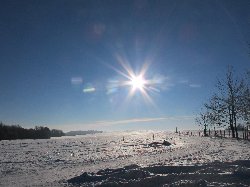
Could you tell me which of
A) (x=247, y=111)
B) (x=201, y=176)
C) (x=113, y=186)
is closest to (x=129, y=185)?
(x=113, y=186)

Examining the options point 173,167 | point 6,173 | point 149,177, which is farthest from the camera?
point 6,173

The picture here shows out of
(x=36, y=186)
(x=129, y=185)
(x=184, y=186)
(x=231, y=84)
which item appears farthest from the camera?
(x=231, y=84)

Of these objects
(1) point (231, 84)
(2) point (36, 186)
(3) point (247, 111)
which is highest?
(1) point (231, 84)

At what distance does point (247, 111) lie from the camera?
148 feet

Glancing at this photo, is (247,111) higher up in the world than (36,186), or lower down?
higher up

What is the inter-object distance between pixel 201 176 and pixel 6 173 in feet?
37.4

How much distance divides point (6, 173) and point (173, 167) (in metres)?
9.46

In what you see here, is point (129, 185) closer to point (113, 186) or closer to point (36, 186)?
point (113, 186)

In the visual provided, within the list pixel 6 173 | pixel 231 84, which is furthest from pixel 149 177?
pixel 231 84

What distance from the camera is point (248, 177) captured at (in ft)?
40.3

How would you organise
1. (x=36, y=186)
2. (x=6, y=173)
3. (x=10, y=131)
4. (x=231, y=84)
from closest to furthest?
(x=36, y=186) < (x=6, y=173) < (x=231, y=84) < (x=10, y=131)

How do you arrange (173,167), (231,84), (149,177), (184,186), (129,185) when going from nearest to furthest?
(184,186), (129,185), (149,177), (173,167), (231,84)

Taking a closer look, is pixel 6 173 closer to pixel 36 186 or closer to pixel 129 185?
pixel 36 186

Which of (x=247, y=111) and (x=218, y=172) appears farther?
(x=247, y=111)
